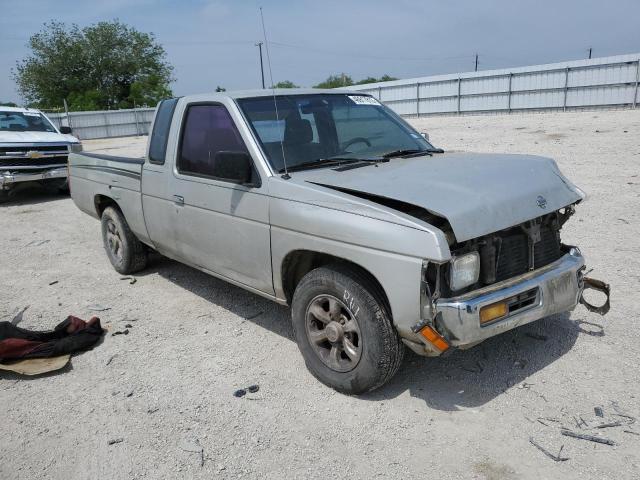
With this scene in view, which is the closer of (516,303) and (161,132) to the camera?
(516,303)

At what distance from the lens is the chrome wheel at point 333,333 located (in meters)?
3.37

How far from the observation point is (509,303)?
10.3ft

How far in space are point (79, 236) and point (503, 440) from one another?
7407mm

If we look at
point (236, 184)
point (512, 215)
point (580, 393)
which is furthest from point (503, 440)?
point (236, 184)

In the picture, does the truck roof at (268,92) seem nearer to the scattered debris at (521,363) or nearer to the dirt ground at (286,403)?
the dirt ground at (286,403)

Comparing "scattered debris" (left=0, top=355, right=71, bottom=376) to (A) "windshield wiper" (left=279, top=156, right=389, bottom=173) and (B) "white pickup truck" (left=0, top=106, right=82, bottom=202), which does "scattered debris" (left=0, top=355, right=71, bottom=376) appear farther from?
(B) "white pickup truck" (left=0, top=106, right=82, bottom=202)

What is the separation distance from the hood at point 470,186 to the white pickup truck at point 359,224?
0.01 meters

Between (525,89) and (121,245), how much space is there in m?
24.8

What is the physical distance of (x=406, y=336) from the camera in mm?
3080

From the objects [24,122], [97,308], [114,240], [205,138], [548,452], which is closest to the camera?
[548,452]

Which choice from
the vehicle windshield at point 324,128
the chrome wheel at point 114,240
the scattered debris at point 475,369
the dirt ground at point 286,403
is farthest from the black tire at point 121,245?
the scattered debris at point 475,369

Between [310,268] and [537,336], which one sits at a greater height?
[310,268]

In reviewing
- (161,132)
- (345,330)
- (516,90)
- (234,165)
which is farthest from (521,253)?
(516,90)

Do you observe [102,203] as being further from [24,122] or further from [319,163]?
[24,122]
